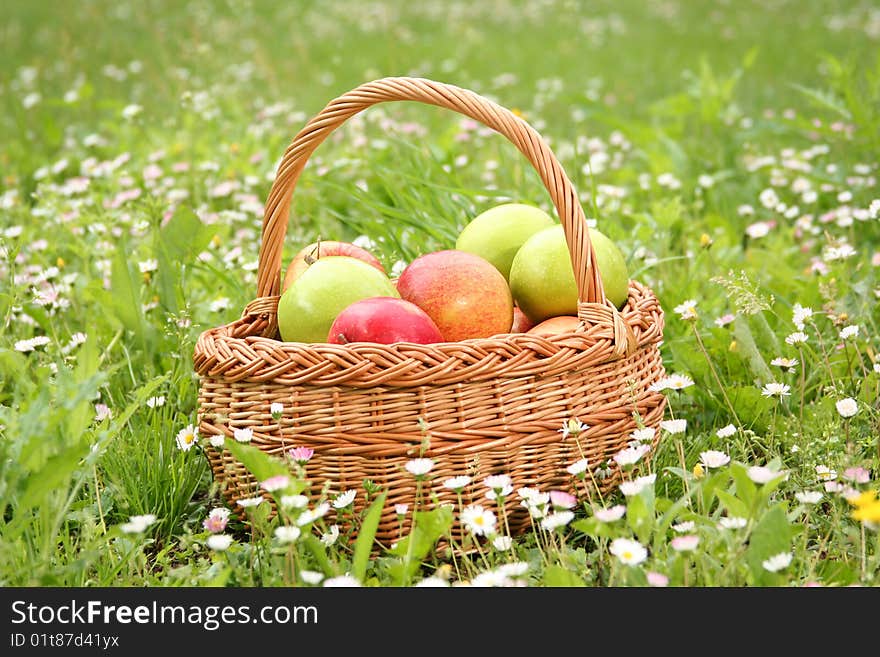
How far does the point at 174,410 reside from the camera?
2436 mm

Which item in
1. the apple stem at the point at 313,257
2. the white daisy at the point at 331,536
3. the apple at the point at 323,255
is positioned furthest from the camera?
the apple at the point at 323,255

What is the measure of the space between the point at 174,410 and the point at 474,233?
0.86 metres

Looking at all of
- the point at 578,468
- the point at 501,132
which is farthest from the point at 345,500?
the point at 501,132

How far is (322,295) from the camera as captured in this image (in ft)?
6.50

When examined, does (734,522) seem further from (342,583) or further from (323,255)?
(323,255)

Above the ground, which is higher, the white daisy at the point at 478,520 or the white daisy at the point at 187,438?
the white daisy at the point at 187,438

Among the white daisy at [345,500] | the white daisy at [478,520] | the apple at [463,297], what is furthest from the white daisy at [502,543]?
the apple at [463,297]

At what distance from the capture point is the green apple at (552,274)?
206 centimetres

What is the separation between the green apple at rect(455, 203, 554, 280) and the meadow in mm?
389

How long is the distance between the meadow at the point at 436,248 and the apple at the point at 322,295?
0.30 meters

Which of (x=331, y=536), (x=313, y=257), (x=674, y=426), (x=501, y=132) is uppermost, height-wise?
(x=501, y=132)

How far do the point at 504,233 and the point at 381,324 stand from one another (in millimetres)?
556

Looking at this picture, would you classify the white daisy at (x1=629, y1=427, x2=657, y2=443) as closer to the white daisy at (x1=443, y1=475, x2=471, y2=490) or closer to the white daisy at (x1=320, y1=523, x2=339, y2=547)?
the white daisy at (x1=443, y1=475, x2=471, y2=490)

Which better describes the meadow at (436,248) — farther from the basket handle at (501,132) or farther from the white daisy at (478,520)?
the basket handle at (501,132)
